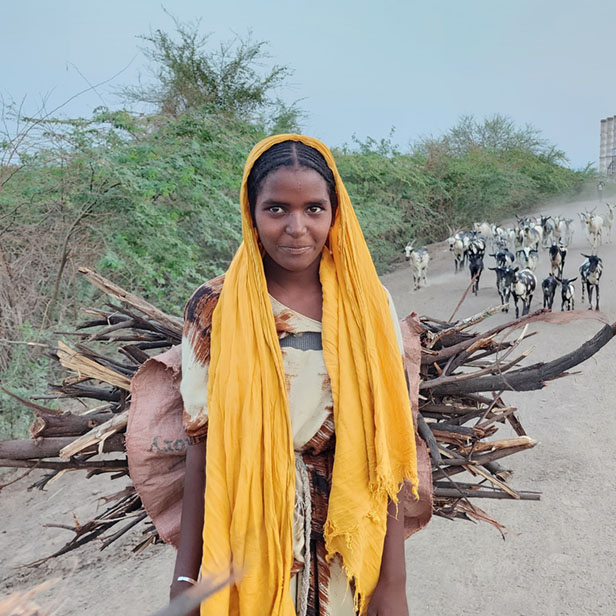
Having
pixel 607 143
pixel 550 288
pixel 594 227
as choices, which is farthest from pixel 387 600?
pixel 607 143

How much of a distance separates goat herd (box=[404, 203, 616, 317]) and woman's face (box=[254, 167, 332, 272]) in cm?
541

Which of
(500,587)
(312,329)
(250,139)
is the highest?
(250,139)

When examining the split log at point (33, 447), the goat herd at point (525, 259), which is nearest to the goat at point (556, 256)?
the goat herd at point (525, 259)

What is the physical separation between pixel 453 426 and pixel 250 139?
Answer: 9094 millimetres

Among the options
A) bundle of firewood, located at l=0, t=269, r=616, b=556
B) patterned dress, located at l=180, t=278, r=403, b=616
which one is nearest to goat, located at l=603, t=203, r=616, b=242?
bundle of firewood, located at l=0, t=269, r=616, b=556

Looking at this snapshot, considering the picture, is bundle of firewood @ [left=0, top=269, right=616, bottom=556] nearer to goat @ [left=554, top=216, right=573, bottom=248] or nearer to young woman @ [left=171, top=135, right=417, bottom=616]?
young woman @ [left=171, top=135, right=417, bottom=616]

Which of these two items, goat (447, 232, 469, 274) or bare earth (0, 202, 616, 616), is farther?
goat (447, 232, 469, 274)

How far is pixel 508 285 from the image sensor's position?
11055mm

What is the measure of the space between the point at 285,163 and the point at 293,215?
0.13m

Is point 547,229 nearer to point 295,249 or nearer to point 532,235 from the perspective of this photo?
point 532,235

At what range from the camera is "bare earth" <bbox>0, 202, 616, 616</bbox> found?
3.33 metres

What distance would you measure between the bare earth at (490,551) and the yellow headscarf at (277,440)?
1.31 m

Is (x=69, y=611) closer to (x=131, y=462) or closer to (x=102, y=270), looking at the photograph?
(x=131, y=462)

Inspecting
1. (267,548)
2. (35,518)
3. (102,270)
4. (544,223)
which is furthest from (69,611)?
(544,223)
